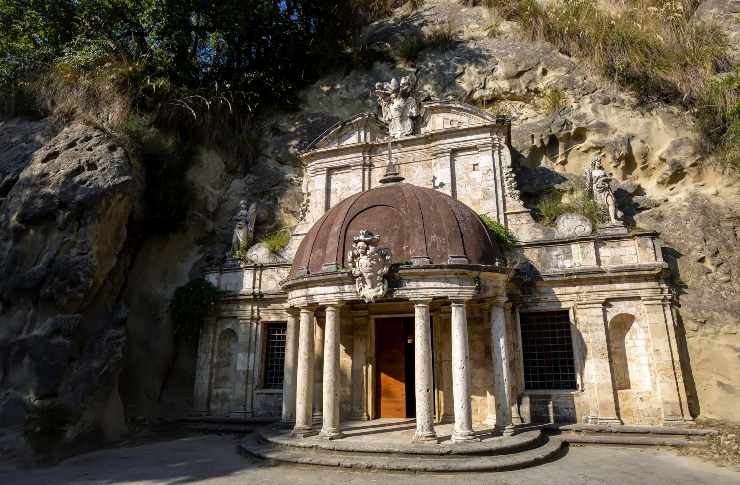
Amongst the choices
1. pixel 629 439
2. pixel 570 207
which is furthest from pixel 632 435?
pixel 570 207

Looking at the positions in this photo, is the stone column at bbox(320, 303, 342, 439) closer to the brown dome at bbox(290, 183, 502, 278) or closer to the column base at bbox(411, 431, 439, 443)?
the brown dome at bbox(290, 183, 502, 278)

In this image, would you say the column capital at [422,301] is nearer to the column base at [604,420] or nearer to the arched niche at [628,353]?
the column base at [604,420]

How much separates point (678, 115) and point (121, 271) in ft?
63.8

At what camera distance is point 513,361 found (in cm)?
1285

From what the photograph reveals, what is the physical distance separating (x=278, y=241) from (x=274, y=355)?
3942 mm

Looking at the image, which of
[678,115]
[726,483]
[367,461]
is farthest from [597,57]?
[367,461]

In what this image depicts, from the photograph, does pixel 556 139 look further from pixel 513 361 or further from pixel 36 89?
pixel 36 89

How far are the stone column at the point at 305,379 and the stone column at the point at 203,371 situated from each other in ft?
16.7

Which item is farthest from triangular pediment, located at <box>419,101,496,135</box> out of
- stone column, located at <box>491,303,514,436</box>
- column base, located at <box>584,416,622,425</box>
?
column base, located at <box>584,416,622,425</box>

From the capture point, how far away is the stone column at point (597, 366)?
11.9m

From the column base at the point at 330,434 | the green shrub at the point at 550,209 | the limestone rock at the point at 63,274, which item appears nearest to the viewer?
the column base at the point at 330,434

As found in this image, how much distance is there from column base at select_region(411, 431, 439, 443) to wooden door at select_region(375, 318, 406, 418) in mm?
3593

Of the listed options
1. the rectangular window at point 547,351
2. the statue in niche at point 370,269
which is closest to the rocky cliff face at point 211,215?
the rectangular window at point 547,351

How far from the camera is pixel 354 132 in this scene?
17.0 meters
